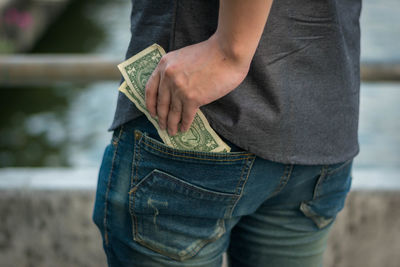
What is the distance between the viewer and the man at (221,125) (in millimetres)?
739

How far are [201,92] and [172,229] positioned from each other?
0.83ft

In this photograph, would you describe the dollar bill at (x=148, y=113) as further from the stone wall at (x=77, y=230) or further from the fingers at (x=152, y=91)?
the stone wall at (x=77, y=230)

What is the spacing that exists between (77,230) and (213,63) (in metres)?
1.20

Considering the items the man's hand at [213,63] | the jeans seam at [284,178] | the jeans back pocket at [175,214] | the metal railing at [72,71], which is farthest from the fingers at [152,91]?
the metal railing at [72,71]

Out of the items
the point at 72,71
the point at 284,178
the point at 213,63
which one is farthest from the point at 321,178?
the point at 72,71

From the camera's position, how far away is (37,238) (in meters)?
1.70

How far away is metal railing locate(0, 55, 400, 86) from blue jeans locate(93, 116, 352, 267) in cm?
104

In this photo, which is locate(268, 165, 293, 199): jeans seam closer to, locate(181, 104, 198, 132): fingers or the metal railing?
locate(181, 104, 198, 132): fingers

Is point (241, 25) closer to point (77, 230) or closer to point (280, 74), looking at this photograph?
point (280, 74)

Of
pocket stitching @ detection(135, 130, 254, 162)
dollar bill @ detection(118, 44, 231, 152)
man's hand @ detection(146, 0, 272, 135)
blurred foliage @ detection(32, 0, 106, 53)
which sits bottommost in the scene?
blurred foliage @ detection(32, 0, 106, 53)

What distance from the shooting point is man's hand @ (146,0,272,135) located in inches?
26.4

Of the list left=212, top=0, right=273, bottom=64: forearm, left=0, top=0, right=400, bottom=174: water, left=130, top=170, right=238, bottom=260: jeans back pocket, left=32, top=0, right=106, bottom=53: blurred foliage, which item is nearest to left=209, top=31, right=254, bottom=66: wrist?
left=212, top=0, right=273, bottom=64: forearm

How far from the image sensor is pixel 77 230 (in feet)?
5.61

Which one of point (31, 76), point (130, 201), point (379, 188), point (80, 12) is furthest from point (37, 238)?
point (80, 12)
